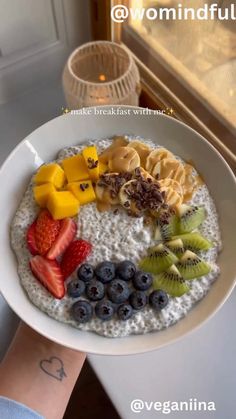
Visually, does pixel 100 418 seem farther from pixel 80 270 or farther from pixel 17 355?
pixel 80 270

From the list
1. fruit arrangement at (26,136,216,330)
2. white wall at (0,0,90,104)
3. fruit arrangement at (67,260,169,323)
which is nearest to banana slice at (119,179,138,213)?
fruit arrangement at (26,136,216,330)

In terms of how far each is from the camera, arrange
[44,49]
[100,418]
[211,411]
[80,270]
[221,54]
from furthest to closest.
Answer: [44,49], [100,418], [221,54], [211,411], [80,270]

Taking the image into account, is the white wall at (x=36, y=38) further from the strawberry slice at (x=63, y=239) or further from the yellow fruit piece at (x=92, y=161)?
the strawberry slice at (x=63, y=239)

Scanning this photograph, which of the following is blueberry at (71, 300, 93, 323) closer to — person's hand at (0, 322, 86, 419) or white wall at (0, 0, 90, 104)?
person's hand at (0, 322, 86, 419)

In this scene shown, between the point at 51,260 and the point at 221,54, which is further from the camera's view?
the point at 221,54

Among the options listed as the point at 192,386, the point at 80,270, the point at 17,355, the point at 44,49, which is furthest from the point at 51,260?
the point at 44,49

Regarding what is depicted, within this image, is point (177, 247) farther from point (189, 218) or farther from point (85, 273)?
point (85, 273)

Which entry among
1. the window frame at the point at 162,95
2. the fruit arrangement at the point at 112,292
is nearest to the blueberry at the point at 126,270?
the fruit arrangement at the point at 112,292

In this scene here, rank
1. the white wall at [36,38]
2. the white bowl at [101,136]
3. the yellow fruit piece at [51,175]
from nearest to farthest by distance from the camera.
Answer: the white bowl at [101,136] → the yellow fruit piece at [51,175] → the white wall at [36,38]

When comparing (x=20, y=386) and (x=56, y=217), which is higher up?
(x=56, y=217)
